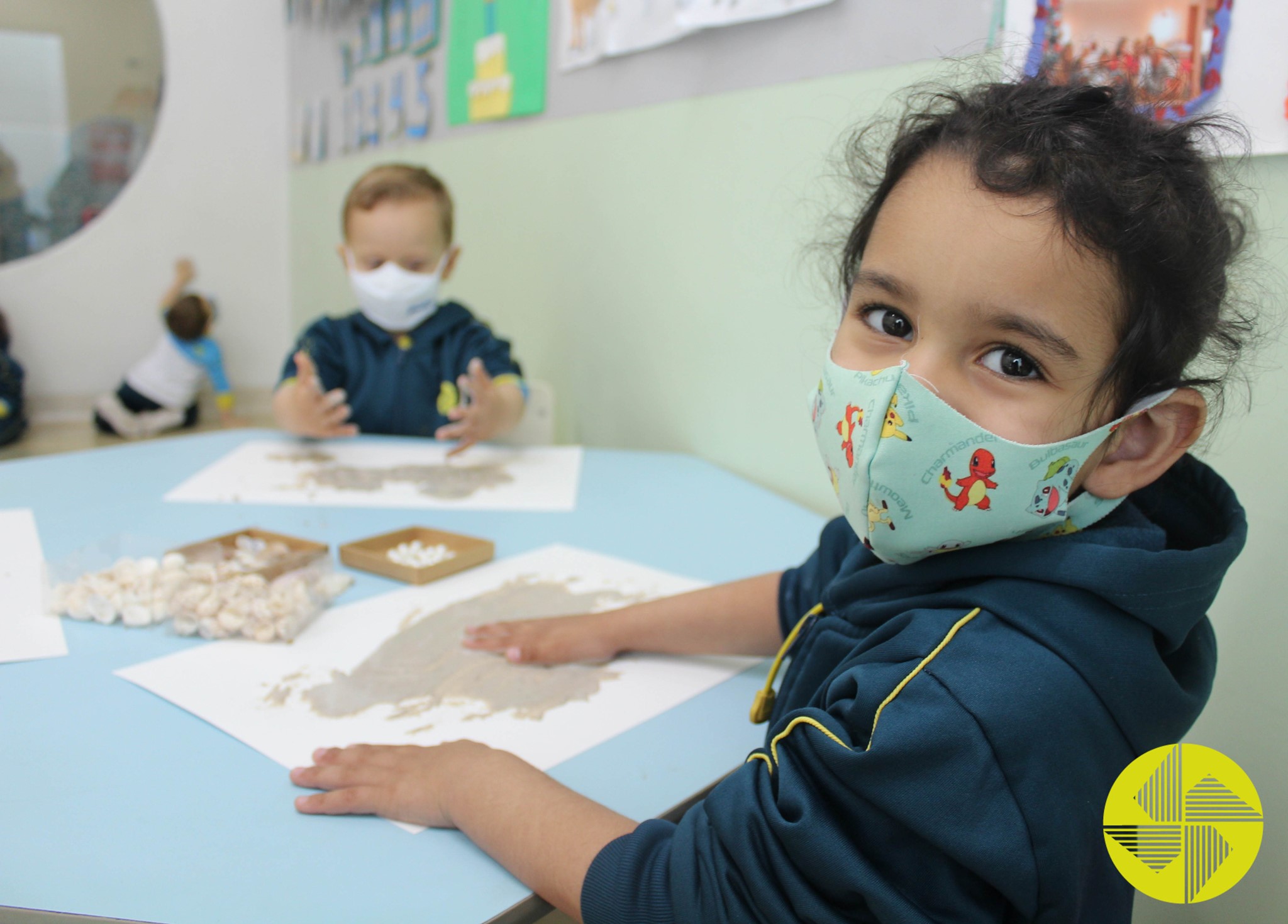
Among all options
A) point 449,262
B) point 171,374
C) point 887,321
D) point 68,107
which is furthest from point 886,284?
point 68,107

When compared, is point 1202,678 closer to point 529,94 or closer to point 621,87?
point 621,87

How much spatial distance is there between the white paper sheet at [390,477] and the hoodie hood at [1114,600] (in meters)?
0.65

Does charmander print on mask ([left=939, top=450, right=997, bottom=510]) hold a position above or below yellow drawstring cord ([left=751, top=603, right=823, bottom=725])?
above

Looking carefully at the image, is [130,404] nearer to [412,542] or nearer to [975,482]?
[412,542]

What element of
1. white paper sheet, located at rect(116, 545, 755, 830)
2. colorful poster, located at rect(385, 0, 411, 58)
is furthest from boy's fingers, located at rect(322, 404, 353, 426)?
colorful poster, located at rect(385, 0, 411, 58)

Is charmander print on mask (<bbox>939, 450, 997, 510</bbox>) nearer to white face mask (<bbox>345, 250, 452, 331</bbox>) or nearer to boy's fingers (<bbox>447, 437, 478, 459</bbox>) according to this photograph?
boy's fingers (<bbox>447, 437, 478, 459</bbox>)

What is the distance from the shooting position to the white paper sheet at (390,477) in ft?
3.35

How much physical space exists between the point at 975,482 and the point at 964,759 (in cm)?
14

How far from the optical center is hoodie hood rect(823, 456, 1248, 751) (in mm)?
392

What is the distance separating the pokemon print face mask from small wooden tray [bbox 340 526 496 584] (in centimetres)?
45

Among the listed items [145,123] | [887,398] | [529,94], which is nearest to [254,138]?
[145,123]

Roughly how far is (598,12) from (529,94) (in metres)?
0.29

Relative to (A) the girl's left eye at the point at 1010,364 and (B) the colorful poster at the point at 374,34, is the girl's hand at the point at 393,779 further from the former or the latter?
(B) the colorful poster at the point at 374,34

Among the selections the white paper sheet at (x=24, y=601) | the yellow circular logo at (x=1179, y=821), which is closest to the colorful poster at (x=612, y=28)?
the white paper sheet at (x=24, y=601)
